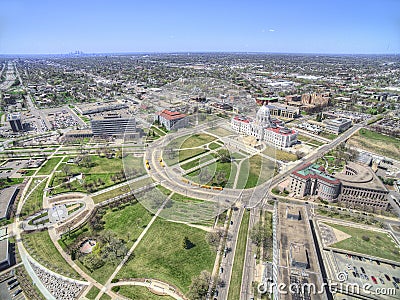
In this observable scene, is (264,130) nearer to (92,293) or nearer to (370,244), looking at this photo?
(370,244)

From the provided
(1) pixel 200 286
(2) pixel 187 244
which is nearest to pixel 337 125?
(2) pixel 187 244

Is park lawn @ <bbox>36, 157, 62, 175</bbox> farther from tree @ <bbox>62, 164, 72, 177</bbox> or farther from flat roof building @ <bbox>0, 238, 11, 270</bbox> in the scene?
flat roof building @ <bbox>0, 238, 11, 270</bbox>

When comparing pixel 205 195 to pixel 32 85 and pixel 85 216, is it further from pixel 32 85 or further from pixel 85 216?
pixel 32 85

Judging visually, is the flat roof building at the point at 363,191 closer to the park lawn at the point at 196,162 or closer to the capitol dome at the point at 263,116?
the capitol dome at the point at 263,116

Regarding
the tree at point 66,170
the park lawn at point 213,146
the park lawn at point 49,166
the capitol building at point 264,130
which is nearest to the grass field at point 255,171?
the park lawn at point 213,146

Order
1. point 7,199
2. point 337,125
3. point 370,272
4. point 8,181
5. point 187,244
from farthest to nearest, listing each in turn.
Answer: point 337,125 → point 8,181 → point 7,199 → point 187,244 → point 370,272
